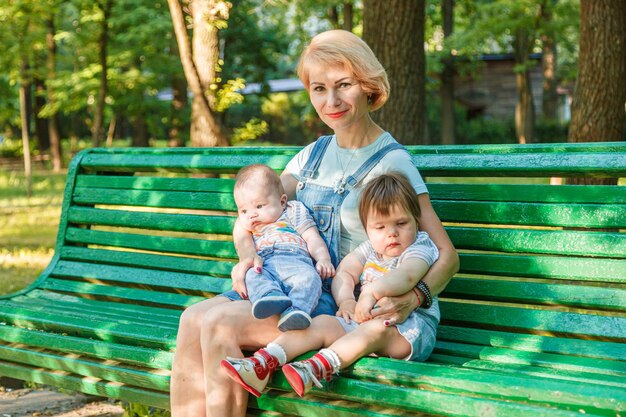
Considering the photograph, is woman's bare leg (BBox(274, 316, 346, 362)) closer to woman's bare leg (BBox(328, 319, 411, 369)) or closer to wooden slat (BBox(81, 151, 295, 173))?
woman's bare leg (BBox(328, 319, 411, 369))

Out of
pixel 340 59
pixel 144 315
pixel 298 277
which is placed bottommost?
pixel 144 315

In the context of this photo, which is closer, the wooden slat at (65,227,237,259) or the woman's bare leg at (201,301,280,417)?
the woman's bare leg at (201,301,280,417)

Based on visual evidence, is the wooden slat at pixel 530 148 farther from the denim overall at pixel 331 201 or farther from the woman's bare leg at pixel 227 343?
the woman's bare leg at pixel 227 343

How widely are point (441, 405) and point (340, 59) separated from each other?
4.59 feet

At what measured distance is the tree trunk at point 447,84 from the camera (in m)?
27.0

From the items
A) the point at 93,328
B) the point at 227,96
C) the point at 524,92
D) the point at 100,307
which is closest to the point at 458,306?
the point at 93,328

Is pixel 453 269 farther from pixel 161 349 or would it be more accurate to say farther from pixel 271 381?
pixel 161 349

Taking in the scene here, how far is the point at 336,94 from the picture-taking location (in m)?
3.30

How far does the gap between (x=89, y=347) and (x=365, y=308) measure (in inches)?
49.3

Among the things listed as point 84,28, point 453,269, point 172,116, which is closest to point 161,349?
point 453,269

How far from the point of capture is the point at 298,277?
312 cm

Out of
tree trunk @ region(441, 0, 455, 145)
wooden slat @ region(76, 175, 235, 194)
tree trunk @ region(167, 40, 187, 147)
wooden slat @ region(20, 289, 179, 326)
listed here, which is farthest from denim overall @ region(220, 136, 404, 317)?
tree trunk @ region(441, 0, 455, 145)

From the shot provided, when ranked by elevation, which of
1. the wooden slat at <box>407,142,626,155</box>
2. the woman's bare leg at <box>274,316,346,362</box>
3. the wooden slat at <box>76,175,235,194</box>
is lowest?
the woman's bare leg at <box>274,316,346,362</box>

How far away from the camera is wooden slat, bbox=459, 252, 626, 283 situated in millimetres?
3172
